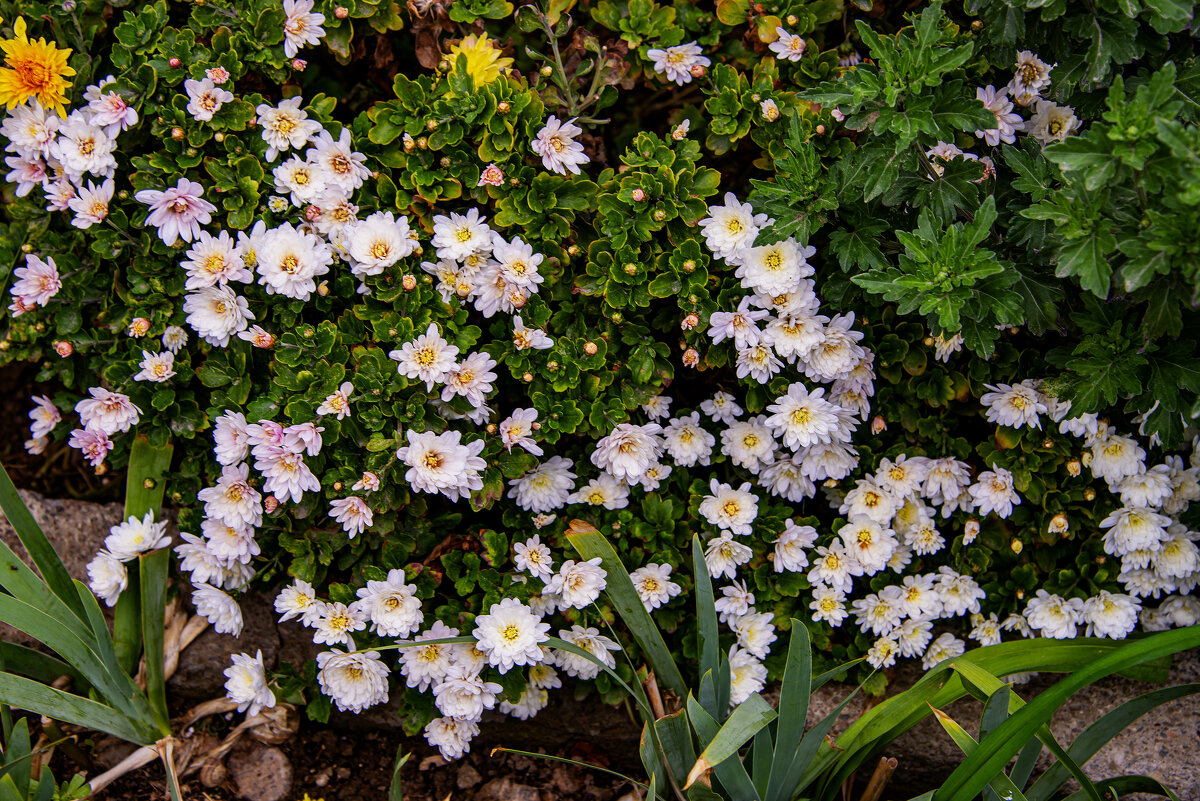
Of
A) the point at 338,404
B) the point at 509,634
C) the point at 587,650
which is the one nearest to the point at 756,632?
the point at 587,650

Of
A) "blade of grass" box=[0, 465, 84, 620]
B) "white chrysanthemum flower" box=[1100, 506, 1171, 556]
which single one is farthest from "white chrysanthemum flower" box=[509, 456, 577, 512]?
"white chrysanthemum flower" box=[1100, 506, 1171, 556]

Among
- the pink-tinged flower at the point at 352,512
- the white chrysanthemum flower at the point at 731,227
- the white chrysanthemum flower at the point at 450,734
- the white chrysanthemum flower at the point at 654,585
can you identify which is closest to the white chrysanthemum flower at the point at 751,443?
the white chrysanthemum flower at the point at 654,585

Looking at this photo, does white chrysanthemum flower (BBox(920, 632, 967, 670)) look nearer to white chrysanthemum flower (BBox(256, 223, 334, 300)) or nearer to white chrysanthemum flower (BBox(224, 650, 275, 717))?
white chrysanthemum flower (BBox(224, 650, 275, 717))

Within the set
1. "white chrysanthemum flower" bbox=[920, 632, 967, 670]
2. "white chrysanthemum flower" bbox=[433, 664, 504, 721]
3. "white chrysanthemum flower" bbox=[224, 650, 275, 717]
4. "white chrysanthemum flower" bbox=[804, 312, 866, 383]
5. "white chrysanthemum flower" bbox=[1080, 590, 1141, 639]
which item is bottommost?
"white chrysanthemum flower" bbox=[224, 650, 275, 717]

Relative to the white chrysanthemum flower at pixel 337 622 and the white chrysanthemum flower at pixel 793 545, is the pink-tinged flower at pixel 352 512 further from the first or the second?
the white chrysanthemum flower at pixel 793 545

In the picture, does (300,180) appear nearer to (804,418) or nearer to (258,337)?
(258,337)

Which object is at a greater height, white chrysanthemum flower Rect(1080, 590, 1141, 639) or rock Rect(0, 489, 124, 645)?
white chrysanthemum flower Rect(1080, 590, 1141, 639)

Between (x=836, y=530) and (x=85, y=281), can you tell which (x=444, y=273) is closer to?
(x=85, y=281)
